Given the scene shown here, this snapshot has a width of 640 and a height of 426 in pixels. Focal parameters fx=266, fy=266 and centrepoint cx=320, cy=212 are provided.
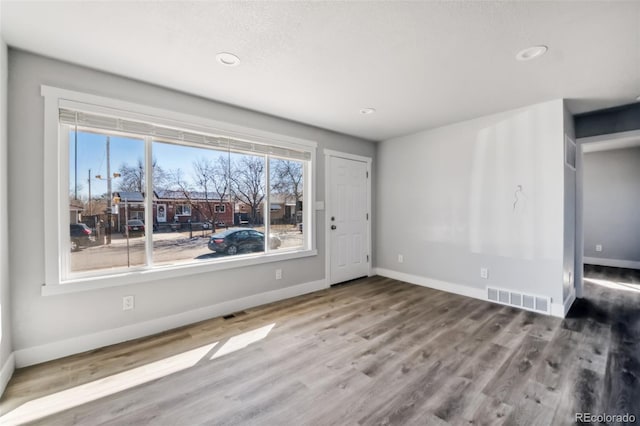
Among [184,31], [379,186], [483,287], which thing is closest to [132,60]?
[184,31]

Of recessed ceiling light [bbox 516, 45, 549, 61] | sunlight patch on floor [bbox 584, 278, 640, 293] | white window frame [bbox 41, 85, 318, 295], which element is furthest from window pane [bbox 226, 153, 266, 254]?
sunlight patch on floor [bbox 584, 278, 640, 293]

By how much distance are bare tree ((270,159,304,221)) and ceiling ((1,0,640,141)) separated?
0.92 meters

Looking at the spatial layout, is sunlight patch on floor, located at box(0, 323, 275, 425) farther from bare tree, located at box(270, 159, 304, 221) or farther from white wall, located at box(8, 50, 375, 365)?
bare tree, located at box(270, 159, 304, 221)

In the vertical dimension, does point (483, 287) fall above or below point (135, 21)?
below

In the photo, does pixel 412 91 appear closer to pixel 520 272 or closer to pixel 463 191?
pixel 463 191

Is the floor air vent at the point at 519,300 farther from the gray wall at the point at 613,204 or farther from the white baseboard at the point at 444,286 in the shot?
the gray wall at the point at 613,204

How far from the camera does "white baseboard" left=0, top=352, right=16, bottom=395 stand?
5.84 ft

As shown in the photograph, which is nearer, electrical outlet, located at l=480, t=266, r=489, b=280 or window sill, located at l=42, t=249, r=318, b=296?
window sill, located at l=42, t=249, r=318, b=296

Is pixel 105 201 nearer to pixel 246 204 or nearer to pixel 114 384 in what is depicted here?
pixel 246 204

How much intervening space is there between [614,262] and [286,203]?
659 cm

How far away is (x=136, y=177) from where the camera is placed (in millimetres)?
2592

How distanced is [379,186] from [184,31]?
3.76 meters

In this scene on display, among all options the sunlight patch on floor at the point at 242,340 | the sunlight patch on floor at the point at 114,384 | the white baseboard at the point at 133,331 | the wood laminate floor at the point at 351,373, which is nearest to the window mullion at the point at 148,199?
the white baseboard at the point at 133,331

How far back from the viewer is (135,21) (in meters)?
1.71
